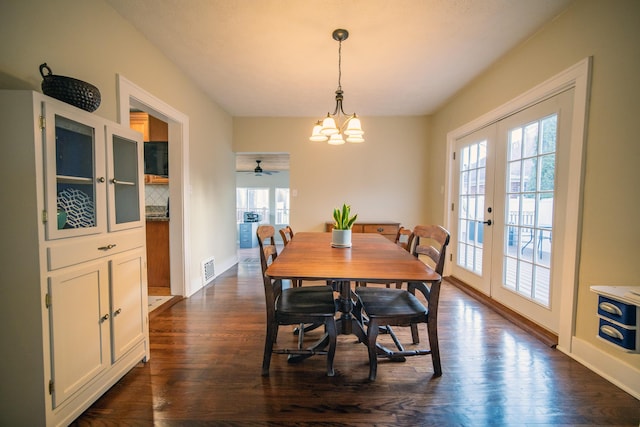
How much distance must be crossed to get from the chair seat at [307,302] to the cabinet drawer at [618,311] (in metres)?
1.36

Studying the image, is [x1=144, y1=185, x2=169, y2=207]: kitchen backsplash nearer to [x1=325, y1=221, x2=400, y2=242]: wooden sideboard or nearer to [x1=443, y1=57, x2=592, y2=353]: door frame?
[x1=325, y1=221, x2=400, y2=242]: wooden sideboard

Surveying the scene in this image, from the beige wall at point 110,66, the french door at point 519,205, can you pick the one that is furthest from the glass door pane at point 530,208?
the beige wall at point 110,66

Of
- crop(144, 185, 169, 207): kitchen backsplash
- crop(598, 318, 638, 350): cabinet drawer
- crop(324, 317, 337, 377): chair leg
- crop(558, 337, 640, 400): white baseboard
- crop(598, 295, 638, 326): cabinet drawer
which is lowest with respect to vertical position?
crop(558, 337, 640, 400): white baseboard

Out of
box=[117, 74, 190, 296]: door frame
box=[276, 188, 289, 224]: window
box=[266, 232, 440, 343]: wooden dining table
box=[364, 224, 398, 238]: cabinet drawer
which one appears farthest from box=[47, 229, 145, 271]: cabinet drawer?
box=[276, 188, 289, 224]: window

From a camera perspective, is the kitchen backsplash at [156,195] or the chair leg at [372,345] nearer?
the chair leg at [372,345]

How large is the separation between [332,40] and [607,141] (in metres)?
2.05

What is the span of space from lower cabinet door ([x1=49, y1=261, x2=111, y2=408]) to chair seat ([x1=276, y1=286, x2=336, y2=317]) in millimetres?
940

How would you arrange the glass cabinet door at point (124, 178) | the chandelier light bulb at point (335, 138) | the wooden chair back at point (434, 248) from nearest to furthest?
the glass cabinet door at point (124, 178)
the wooden chair back at point (434, 248)
the chandelier light bulb at point (335, 138)

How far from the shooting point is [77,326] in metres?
1.24

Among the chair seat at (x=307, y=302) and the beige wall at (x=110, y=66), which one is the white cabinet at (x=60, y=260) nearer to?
the beige wall at (x=110, y=66)

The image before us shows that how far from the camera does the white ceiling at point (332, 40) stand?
1.82 metres

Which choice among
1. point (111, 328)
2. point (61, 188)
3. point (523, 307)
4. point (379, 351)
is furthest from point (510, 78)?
point (111, 328)

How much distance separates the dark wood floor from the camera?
1.29 metres

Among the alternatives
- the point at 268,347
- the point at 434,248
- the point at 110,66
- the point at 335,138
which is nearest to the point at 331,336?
the point at 268,347
